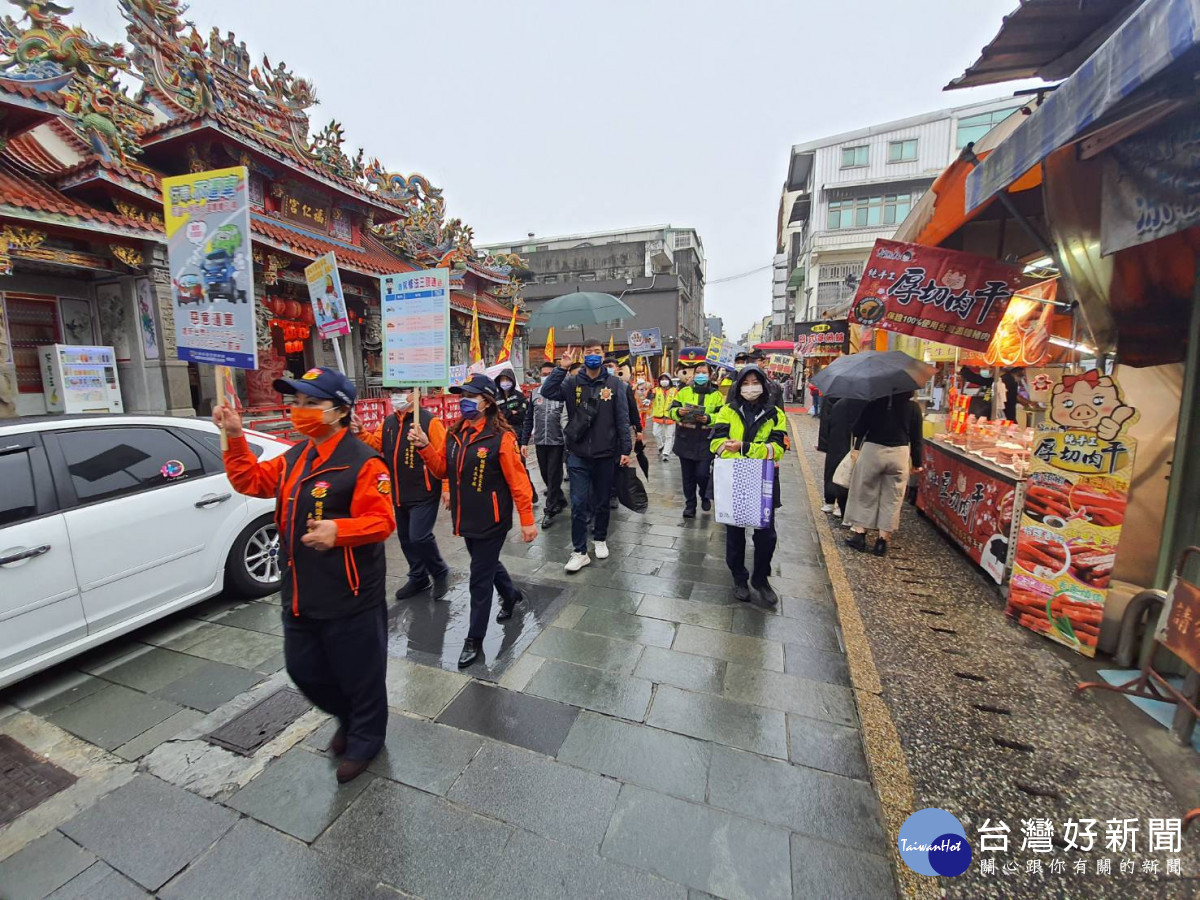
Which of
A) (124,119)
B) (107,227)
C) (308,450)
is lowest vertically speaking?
(308,450)

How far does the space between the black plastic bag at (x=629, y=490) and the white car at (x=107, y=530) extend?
10.3ft

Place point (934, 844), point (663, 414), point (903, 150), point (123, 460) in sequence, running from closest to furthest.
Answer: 1. point (934, 844)
2. point (123, 460)
3. point (663, 414)
4. point (903, 150)

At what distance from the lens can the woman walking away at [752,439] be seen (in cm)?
387

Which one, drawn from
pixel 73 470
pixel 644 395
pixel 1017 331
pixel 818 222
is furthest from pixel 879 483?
pixel 818 222

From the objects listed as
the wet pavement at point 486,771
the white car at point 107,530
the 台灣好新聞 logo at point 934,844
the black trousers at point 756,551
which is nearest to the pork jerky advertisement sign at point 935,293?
the black trousers at point 756,551

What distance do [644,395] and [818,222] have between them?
20340 mm

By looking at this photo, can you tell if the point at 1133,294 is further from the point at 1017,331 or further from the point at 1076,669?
the point at 1076,669

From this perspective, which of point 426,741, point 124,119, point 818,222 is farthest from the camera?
point 818,222

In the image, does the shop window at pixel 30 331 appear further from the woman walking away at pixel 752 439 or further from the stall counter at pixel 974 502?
the stall counter at pixel 974 502

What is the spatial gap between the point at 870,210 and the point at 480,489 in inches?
1244

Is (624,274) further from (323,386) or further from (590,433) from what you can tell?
(323,386)

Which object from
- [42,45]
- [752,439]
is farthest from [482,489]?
[42,45]

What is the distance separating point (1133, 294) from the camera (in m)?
3.19

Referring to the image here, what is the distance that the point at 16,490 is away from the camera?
110 inches
